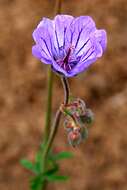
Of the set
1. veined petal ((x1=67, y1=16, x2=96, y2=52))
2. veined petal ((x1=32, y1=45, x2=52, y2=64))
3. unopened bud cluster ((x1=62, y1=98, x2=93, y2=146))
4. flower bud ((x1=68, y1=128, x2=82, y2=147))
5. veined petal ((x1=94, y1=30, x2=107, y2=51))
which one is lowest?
flower bud ((x1=68, y1=128, x2=82, y2=147))

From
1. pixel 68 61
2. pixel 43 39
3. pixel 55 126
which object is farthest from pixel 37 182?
pixel 43 39

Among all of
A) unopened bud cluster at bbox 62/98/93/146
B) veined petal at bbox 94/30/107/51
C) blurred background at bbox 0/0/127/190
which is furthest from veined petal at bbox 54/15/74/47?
blurred background at bbox 0/0/127/190

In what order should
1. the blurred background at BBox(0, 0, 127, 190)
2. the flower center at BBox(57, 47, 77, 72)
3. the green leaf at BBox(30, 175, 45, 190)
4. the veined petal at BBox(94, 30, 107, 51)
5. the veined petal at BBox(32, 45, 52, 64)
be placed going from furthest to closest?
the blurred background at BBox(0, 0, 127, 190), the green leaf at BBox(30, 175, 45, 190), the flower center at BBox(57, 47, 77, 72), the veined petal at BBox(94, 30, 107, 51), the veined petal at BBox(32, 45, 52, 64)

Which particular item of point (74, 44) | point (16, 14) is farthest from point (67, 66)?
point (16, 14)

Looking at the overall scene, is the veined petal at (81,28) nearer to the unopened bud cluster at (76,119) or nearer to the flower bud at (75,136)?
the unopened bud cluster at (76,119)

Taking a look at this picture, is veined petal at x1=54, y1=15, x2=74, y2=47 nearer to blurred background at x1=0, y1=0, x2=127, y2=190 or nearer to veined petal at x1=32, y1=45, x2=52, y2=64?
veined petal at x1=32, y1=45, x2=52, y2=64

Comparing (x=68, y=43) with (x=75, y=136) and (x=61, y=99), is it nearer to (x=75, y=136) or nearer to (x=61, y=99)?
(x=75, y=136)
